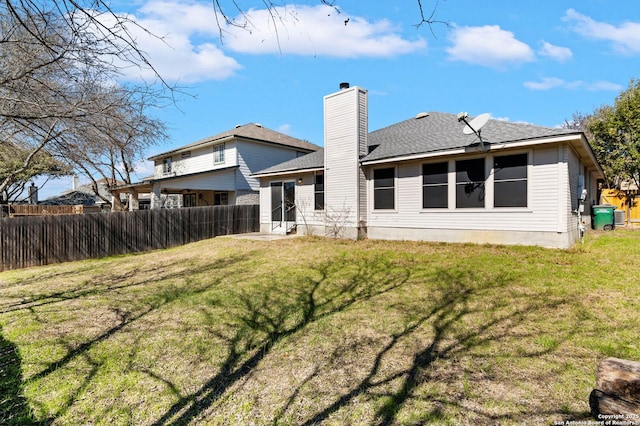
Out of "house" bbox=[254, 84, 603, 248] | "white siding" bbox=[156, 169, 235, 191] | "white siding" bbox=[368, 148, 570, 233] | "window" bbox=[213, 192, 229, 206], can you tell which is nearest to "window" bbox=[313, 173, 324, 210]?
"house" bbox=[254, 84, 603, 248]

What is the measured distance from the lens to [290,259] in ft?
27.5

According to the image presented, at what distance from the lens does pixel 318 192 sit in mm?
13102

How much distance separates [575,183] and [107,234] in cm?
1561

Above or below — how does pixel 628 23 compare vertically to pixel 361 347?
above

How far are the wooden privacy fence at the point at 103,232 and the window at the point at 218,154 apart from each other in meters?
5.38

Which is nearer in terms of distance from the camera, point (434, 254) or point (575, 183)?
point (434, 254)

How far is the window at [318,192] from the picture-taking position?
13.0m

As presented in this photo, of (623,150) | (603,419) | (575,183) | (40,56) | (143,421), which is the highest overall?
(623,150)

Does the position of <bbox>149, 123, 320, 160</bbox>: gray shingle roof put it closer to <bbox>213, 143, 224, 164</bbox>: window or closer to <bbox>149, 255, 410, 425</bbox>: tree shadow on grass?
<bbox>213, 143, 224, 164</bbox>: window

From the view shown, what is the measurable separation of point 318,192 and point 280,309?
8.69m

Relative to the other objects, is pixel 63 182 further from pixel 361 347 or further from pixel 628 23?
pixel 628 23

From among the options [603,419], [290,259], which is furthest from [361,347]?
[290,259]

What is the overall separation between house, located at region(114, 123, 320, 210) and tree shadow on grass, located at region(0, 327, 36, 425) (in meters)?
13.3

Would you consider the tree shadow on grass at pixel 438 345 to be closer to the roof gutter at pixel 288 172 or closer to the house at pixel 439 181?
the house at pixel 439 181
